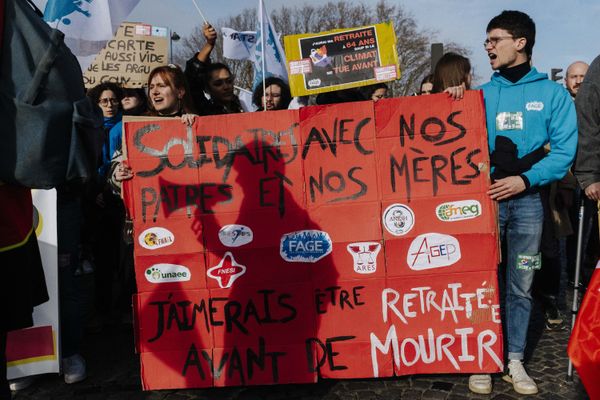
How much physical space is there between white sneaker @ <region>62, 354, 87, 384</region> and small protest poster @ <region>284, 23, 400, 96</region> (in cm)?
258

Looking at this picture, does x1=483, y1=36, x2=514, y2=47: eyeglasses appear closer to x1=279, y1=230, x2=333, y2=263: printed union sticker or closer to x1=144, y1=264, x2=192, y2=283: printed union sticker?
x1=279, y1=230, x2=333, y2=263: printed union sticker

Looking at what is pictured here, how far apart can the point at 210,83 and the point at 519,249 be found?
284 cm

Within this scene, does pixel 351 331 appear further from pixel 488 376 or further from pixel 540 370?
pixel 540 370

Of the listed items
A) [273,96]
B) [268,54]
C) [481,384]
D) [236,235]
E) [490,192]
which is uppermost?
[268,54]

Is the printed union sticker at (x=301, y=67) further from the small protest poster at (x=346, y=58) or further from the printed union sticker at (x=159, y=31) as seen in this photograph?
the printed union sticker at (x=159, y=31)

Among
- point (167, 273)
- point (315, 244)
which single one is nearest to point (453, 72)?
point (315, 244)

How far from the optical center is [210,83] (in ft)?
15.7

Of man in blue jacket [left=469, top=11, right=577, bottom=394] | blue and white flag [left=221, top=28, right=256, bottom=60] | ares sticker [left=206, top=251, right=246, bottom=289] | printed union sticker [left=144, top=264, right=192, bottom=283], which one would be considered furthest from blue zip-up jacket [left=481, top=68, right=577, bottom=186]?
blue and white flag [left=221, top=28, right=256, bottom=60]

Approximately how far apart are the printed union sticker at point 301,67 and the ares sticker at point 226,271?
1971mm

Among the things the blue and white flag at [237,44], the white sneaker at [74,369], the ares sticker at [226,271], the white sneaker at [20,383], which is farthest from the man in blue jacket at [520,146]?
the blue and white flag at [237,44]

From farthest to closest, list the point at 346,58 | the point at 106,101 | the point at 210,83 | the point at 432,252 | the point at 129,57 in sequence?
the point at 129,57 → the point at 106,101 → the point at 210,83 → the point at 346,58 → the point at 432,252

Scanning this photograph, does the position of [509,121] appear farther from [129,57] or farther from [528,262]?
[129,57]

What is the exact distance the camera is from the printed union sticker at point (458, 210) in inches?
128

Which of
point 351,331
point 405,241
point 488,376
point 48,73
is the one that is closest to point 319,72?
point 405,241
